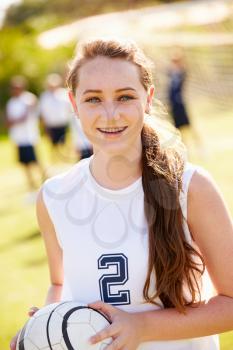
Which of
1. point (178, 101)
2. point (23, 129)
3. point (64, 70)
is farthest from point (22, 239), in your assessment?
point (64, 70)

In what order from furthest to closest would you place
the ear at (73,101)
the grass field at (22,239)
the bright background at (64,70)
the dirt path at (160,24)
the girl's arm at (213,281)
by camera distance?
the dirt path at (160,24) → the bright background at (64,70) → the grass field at (22,239) → the ear at (73,101) → the girl's arm at (213,281)

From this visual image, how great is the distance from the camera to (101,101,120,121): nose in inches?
95.7

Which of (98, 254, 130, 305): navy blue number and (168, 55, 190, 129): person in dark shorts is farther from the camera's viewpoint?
(168, 55, 190, 129): person in dark shorts

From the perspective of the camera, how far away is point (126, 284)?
2.45m

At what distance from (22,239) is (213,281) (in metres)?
6.42

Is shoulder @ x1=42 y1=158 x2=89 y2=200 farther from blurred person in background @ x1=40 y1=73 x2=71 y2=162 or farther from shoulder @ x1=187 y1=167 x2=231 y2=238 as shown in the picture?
blurred person in background @ x1=40 y1=73 x2=71 y2=162

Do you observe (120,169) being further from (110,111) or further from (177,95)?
(177,95)

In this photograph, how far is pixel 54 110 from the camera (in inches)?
532

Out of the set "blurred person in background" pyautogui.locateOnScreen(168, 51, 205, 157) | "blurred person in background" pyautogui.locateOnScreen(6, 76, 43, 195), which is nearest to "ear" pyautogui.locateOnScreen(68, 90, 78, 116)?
"blurred person in background" pyautogui.locateOnScreen(6, 76, 43, 195)

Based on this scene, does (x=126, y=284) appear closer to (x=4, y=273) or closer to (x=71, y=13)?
(x=4, y=273)

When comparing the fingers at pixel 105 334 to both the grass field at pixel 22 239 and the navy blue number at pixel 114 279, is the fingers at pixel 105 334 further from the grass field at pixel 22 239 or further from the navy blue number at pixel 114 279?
the grass field at pixel 22 239

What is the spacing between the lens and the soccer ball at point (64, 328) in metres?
2.31

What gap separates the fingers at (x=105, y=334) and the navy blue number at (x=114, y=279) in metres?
0.17

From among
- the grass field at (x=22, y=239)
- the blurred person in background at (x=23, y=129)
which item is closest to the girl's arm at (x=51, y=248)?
the grass field at (x=22, y=239)
